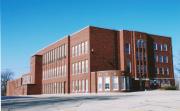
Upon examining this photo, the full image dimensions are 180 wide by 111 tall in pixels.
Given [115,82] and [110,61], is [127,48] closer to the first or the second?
[110,61]

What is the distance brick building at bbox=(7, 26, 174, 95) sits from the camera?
51.0 m

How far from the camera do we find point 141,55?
5988 centimetres

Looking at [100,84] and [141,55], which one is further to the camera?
[141,55]

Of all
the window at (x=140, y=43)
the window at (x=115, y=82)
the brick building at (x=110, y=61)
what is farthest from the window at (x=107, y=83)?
the window at (x=140, y=43)

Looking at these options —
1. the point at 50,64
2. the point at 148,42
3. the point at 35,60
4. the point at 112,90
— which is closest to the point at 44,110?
the point at 112,90

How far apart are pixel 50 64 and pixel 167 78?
30.6 metres

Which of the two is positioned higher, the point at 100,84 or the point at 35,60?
the point at 35,60

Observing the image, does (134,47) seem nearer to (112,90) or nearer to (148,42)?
(148,42)

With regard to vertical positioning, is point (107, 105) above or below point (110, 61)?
below

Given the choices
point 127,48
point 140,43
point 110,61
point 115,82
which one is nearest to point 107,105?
point 115,82

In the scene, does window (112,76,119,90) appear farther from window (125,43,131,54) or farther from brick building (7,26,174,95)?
window (125,43,131,54)

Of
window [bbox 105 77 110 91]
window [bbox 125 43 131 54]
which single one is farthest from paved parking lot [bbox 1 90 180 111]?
window [bbox 125 43 131 54]

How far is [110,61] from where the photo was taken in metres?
56.6

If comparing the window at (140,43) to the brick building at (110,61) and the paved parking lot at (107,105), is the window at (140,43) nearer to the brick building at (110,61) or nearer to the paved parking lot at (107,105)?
the brick building at (110,61)
